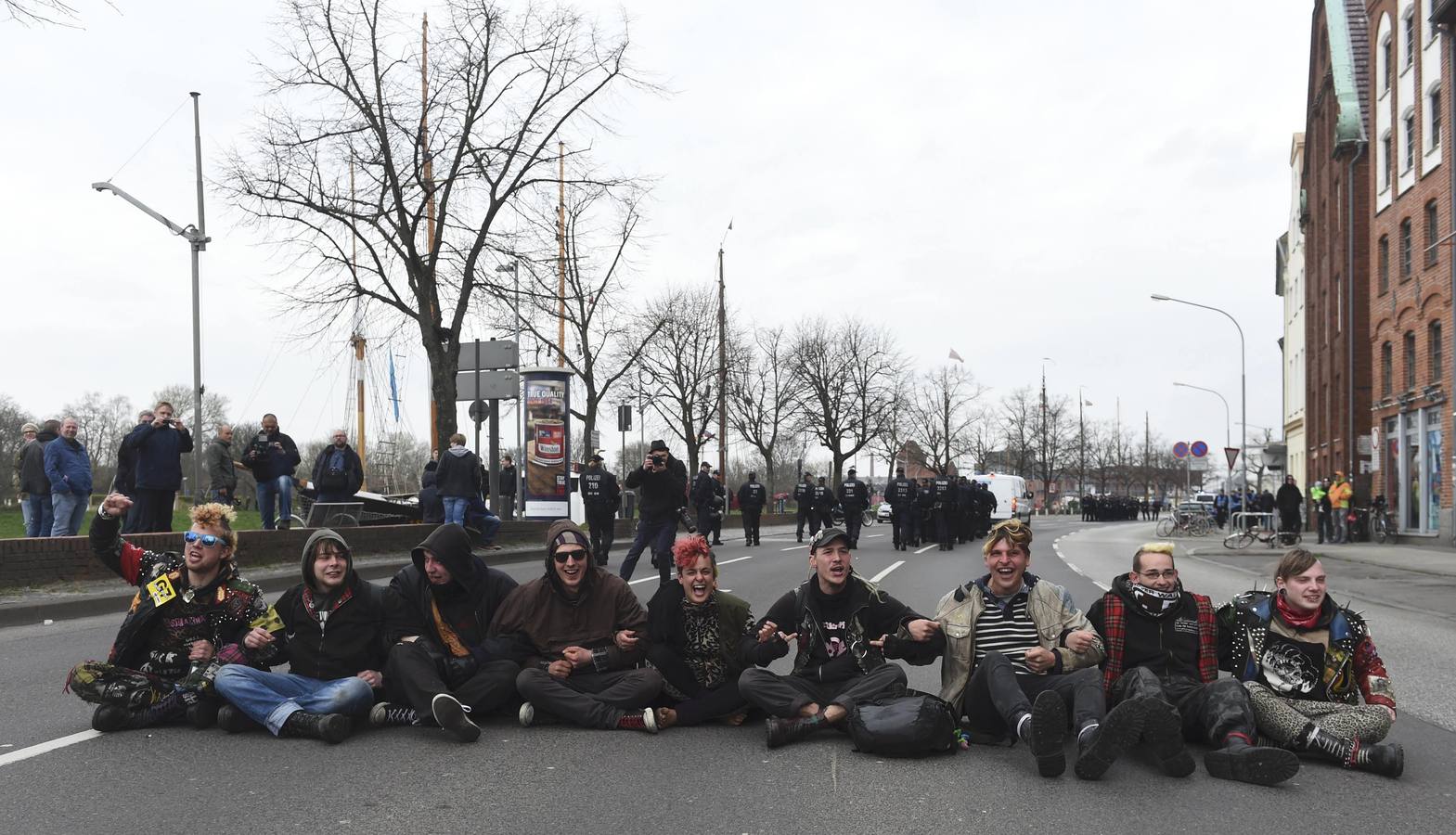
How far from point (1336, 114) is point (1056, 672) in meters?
41.3

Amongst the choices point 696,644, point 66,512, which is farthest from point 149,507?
point 696,644

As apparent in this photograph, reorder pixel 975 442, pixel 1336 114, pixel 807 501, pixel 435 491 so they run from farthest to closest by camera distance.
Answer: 1. pixel 975 442
2. pixel 1336 114
3. pixel 807 501
4. pixel 435 491

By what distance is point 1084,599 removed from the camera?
45.6 ft

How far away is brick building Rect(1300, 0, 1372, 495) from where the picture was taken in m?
36.7

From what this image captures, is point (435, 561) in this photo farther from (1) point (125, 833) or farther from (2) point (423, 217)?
(2) point (423, 217)

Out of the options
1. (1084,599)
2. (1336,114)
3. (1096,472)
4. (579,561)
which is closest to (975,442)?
(1096,472)

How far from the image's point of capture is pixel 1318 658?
5895 millimetres

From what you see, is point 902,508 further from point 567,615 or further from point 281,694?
point 281,694

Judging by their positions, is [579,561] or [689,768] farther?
[579,561]

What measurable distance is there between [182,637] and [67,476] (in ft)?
32.7

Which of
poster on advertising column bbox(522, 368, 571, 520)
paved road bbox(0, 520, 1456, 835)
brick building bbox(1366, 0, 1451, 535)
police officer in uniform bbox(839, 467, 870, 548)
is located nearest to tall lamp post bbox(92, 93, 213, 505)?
poster on advertising column bbox(522, 368, 571, 520)

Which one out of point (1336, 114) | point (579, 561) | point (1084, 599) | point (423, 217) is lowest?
point (1084, 599)

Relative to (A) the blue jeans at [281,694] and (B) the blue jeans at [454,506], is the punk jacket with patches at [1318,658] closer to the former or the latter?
(A) the blue jeans at [281,694]

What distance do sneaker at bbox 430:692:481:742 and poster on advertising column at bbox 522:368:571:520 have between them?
1903cm
